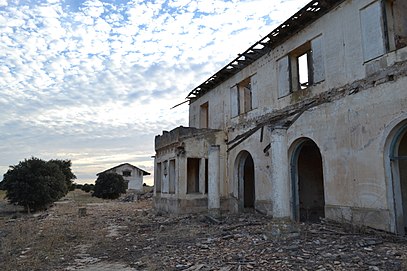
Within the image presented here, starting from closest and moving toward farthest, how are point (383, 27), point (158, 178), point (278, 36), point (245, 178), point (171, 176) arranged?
point (383, 27), point (278, 36), point (171, 176), point (245, 178), point (158, 178)

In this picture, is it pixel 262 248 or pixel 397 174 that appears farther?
pixel 397 174

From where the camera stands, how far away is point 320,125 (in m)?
11.3

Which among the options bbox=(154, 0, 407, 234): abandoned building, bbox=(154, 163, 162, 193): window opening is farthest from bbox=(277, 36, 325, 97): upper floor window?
bbox=(154, 163, 162, 193): window opening

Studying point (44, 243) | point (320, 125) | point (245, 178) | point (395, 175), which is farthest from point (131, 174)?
point (395, 175)

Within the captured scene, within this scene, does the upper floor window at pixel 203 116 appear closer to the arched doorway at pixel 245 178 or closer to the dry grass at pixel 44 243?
the arched doorway at pixel 245 178

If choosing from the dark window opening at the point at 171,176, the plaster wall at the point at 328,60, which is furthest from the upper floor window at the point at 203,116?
the plaster wall at the point at 328,60

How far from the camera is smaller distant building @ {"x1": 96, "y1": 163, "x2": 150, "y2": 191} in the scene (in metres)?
49.2

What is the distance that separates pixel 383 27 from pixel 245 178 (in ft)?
36.3

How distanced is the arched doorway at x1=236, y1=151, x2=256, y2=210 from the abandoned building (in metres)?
0.08

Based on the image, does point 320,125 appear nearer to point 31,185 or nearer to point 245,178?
point 245,178

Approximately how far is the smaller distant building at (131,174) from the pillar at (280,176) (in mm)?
41385

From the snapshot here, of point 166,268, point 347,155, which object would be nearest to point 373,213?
point 347,155

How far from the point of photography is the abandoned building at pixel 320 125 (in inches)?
358

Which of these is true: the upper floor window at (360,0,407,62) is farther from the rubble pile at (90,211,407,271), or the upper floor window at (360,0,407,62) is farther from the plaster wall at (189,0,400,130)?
the rubble pile at (90,211,407,271)
